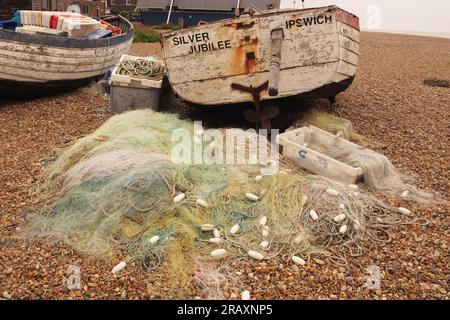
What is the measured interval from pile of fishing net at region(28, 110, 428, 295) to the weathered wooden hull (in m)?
1.88

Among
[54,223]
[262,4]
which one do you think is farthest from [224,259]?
[262,4]

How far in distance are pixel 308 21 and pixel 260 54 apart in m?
0.81

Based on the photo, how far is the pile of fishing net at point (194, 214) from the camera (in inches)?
148

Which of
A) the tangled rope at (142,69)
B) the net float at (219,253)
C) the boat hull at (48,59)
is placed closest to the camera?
the net float at (219,253)

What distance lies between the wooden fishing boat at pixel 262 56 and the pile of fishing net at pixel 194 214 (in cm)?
182

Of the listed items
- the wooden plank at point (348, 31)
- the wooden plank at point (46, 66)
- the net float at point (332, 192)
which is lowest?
the net float at point (332, 192)

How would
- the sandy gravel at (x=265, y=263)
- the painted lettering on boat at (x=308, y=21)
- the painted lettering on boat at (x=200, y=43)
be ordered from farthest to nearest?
the painted lettering on boat at (x=200, y=43) → the painted lettering on boat at (x=308, y=21) → the sandy gravel at (x=265, y=263)

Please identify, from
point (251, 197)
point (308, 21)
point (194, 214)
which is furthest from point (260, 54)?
point (194, 214)

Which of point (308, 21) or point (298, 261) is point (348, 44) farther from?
point (298, 261)

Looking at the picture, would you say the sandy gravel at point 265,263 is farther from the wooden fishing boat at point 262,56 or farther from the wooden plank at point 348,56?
the wooden fishing boat at point 262,56

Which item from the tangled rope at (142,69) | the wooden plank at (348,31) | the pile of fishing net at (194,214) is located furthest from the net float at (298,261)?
the tangled rope at (142,69)

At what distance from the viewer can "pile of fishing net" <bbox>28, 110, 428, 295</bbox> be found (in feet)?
12.4

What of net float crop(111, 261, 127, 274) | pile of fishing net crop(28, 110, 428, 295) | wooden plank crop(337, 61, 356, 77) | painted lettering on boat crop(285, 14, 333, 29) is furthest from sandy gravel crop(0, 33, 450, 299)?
painted lettering on boat crop(285, 14, 333, 29)
